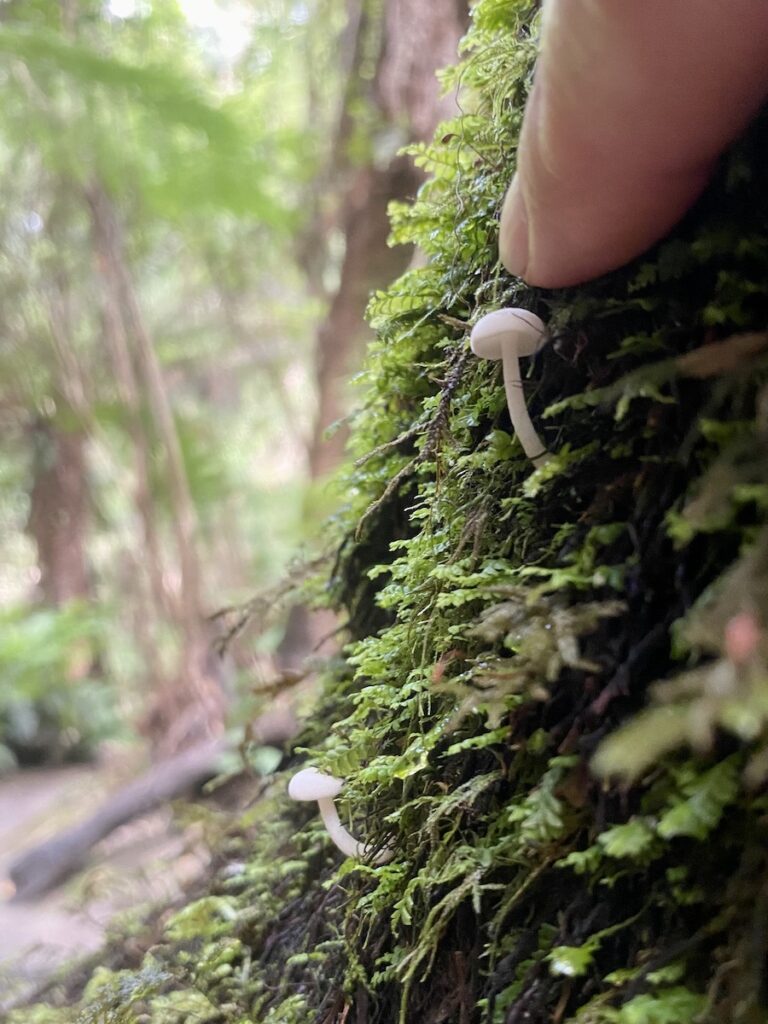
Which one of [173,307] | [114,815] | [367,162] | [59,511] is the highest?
[173,307]

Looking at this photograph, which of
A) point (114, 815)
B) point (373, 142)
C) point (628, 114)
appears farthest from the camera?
point (114, 815)

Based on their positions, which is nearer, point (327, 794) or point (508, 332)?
point (508, 332)

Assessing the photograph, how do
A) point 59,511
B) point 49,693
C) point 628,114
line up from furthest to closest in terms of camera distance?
→ point 59,511
point 49,693
point 628,114

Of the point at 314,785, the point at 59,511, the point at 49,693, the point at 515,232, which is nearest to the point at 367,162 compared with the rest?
the point at 515,232

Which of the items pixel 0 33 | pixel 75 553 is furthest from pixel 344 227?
pixel 75 553

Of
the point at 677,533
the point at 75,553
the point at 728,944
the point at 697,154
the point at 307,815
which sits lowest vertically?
the point at 728,944

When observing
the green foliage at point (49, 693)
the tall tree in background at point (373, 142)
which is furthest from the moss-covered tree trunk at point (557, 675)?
the green foliage at point (49, 693)

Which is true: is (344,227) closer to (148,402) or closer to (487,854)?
(148,402)

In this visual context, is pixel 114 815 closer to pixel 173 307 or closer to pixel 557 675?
pixel 557 675

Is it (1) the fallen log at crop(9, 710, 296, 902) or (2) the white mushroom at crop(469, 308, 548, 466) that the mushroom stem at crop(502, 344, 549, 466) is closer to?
(2) the white mushroom at crop(469, 308, 548, 466)
